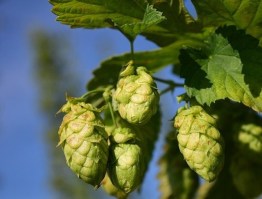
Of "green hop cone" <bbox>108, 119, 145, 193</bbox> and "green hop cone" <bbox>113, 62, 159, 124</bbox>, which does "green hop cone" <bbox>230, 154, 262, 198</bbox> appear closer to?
"green hop cone" <bbox>108, 119, 145, 193</bbox>

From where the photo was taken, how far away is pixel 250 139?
9.61 feet

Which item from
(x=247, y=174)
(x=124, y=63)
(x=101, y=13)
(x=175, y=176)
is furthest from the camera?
(x=175, y=176)

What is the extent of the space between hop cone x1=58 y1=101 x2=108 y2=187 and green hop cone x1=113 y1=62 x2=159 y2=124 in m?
0.14

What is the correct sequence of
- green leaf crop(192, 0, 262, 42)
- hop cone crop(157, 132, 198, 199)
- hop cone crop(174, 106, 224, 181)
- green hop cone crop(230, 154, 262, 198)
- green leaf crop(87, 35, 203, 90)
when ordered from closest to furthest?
hop cone crop(174, 106, 224, 181)
green leaf crop(192, 0, 262, 42)
green hop cone crop(230, 154, 262, 198)
green leaf crop(87, 35, 203, 90)
hop cone crop(157, 132, 198, 199)

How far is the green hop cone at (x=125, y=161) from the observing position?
94.9 inches

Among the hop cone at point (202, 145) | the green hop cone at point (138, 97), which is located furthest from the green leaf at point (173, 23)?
the hop cone at point (202, 145)

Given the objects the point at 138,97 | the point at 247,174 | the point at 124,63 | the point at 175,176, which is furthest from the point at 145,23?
the point at 175,176

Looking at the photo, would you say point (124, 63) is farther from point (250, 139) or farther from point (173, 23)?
point (250, 139)

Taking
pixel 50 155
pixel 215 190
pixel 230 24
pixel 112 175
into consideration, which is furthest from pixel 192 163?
pixel 50 155

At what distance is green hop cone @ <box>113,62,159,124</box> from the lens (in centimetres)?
229

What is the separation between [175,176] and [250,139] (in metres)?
0.62

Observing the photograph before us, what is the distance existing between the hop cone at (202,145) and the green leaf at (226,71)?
129 millimetres

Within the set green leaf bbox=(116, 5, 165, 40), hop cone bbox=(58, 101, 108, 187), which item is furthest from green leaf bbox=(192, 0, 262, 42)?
hop cone bbox=(58, 101, 108, 187)

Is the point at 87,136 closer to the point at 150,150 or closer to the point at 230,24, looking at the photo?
the point at 230,24
